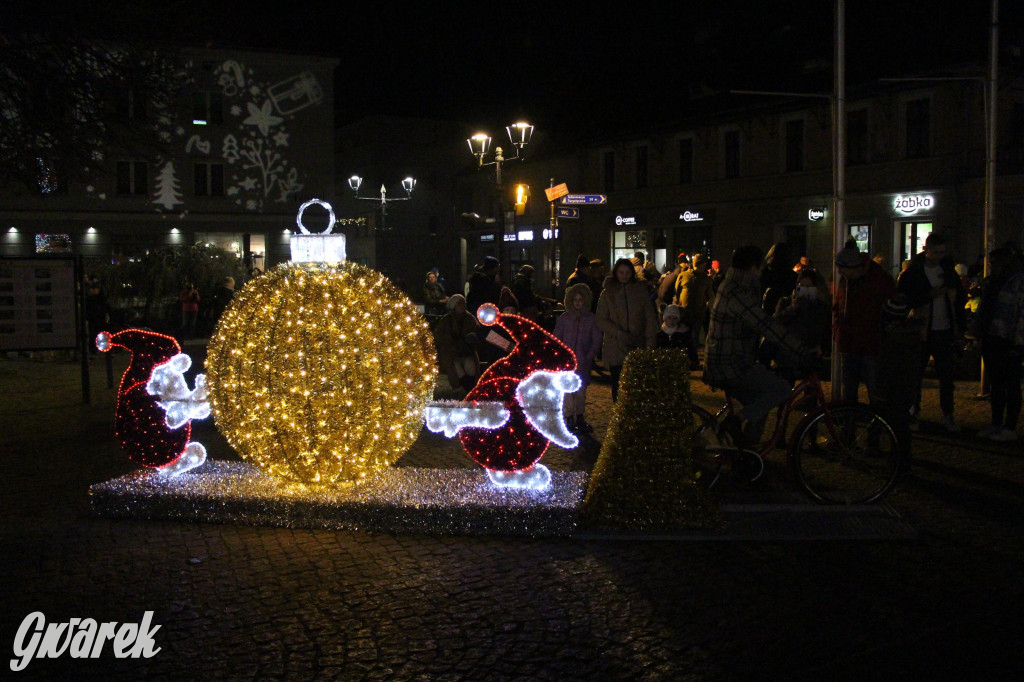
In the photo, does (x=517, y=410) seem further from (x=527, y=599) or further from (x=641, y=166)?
(x=641, y=166)

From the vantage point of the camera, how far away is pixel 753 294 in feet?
23.2

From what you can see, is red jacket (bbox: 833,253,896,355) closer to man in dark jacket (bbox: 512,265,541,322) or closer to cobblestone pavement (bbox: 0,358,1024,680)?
cobblestone pavement (bbox: 0,358,1024,680)

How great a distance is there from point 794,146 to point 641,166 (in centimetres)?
803

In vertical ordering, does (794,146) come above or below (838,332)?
above

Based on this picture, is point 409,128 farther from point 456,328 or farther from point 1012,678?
point 1012,678

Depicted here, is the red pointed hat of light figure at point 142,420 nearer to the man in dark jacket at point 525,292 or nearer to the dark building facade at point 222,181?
the man in dark jacket at point 525,292

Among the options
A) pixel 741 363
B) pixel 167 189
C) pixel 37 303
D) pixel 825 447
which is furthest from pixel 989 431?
pixel 167 189

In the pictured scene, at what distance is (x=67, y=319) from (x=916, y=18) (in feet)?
97.8

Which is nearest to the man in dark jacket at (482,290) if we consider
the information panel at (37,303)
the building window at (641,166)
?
the information panel at (37,303)

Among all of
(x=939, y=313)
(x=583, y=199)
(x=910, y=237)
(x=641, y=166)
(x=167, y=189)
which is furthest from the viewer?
(x=167, y=189)

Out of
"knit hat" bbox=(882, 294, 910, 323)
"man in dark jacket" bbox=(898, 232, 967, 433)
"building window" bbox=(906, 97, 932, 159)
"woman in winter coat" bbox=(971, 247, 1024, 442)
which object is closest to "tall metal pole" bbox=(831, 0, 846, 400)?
"man in dark jacket" bbox=(898, 232, 967, 433)

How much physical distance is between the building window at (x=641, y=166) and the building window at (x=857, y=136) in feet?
33.4

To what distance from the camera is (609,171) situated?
134 feet

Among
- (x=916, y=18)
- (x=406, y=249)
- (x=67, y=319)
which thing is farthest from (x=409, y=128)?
(x=67, y=319)
